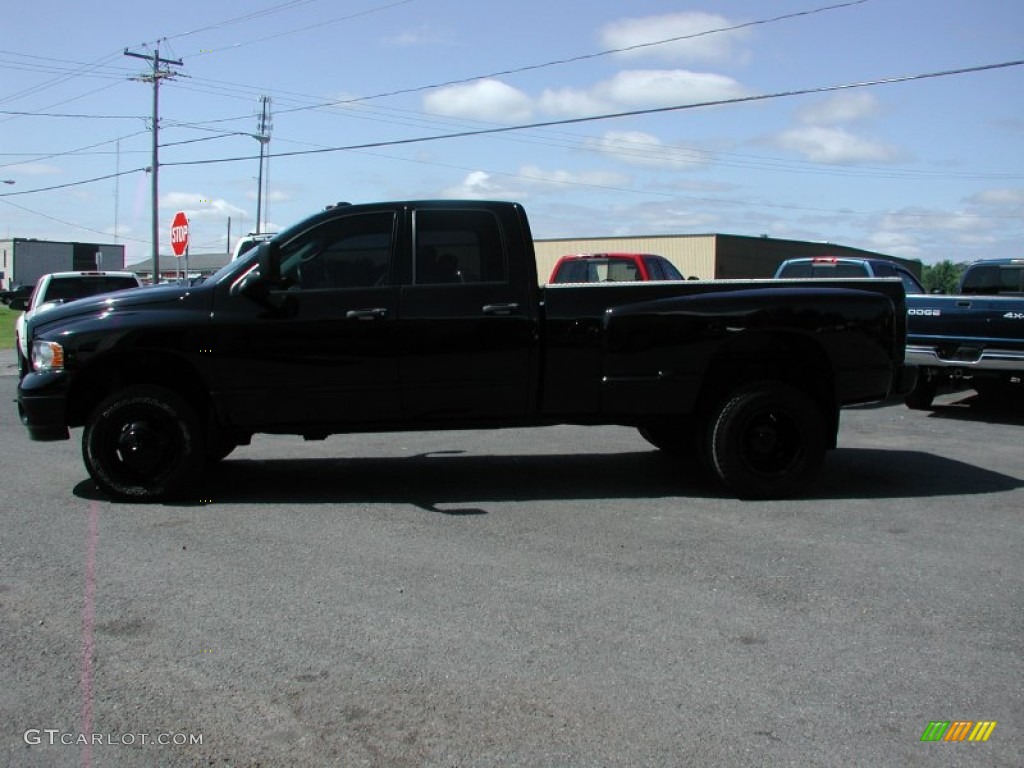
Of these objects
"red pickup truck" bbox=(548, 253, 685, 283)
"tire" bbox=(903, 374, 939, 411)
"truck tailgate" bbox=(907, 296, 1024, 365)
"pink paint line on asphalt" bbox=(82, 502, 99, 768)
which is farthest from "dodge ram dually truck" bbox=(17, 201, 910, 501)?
"red pickup truck" bbox=(548, 253, 685, 283)

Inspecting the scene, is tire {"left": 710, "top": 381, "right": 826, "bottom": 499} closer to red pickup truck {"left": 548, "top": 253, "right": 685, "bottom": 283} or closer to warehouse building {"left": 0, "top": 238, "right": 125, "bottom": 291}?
red pickup truck {"left": 548, "top": 253, "right": 685, "bottom": 283}

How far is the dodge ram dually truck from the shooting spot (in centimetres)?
664

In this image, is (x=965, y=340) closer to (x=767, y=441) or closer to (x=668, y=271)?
(x=767, y=441)

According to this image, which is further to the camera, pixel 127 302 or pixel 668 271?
pixel 668 271

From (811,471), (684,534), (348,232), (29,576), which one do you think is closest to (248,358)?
(348,232)

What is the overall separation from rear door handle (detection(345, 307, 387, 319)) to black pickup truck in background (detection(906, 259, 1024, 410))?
21.0 ft

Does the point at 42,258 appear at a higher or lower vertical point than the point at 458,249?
higher

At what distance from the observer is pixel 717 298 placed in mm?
6918

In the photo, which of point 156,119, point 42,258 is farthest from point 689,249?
point 42,258

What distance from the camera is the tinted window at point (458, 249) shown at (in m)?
6.83

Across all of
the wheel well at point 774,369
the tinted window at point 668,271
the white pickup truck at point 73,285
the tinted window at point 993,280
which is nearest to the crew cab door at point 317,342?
the wheel well at point 774,369

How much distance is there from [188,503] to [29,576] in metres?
1.74

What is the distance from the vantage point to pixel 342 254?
6.81 m

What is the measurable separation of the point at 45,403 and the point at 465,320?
291 centimetres
